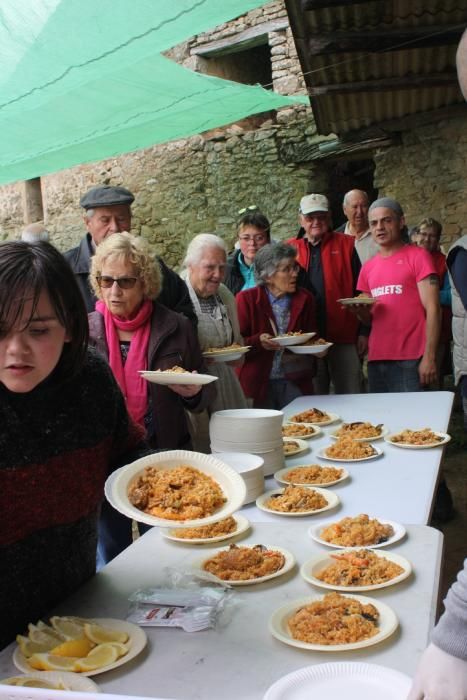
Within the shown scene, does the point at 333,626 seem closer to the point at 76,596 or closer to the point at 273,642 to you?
the point at 273,642

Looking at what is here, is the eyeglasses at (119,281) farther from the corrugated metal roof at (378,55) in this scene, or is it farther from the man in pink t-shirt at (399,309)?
the corrugated metal roof at (378,55)

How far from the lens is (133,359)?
3.05 metres

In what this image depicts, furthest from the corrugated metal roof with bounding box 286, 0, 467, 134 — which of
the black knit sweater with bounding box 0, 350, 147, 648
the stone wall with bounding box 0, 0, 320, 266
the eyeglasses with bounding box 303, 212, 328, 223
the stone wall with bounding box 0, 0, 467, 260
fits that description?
the black knit sweater with bounding box 0, 350, 147, 648

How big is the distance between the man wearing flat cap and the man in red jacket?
1.78 metres

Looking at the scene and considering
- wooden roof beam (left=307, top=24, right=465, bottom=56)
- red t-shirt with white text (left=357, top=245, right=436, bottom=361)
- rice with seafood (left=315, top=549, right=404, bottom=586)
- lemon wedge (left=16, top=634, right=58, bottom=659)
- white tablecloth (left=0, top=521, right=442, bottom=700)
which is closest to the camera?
white tablecloth (left=0, top=521, right=442, bottom=700)

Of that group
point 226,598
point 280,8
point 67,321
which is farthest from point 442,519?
point 280,8

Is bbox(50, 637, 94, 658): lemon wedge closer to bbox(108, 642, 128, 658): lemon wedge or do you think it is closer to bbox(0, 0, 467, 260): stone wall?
bbox(108, 642, 128, 658): lemon wedge

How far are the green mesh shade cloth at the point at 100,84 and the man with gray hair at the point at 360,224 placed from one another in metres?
1.35

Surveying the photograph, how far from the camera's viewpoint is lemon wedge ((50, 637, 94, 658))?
1399 mm

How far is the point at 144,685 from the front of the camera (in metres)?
1.31

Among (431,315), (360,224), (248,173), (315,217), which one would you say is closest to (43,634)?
(431,315)

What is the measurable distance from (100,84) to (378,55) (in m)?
2.51

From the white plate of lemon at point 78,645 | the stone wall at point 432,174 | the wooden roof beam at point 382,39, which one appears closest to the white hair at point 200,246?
the wooden roof beam at point 382,39

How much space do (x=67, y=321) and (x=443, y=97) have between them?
Answer: 6552mm
